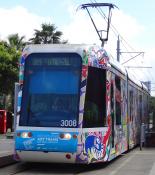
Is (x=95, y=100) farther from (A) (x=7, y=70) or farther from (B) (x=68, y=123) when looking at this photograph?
(A) (x=7, y=70)

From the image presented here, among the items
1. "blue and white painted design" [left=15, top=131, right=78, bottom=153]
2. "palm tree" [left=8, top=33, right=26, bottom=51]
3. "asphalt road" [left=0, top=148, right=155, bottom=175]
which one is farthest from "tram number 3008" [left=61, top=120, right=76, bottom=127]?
"palm tree" [left=8, top=33, right=26, bottom=51]

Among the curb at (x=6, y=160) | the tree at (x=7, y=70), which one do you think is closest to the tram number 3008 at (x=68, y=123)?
the curb at (x=6, y=160)

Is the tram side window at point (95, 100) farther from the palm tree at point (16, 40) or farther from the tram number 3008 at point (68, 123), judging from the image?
the palm tree at point (16, 40)

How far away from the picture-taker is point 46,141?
14086 mm

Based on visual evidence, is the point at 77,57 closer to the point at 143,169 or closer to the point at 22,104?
the point at 22,104

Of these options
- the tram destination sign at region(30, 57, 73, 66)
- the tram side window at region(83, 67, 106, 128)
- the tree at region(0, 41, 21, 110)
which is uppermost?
the tree at region(0, 41, 21, 110)

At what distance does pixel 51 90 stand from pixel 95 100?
49.2 inches

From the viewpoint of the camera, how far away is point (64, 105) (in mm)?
14352

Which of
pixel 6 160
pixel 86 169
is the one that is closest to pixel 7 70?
pixel 6 160

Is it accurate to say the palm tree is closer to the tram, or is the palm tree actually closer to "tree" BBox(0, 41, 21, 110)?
"tree" BBox(0, 41, 21, 110)

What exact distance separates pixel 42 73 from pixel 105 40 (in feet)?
54.5

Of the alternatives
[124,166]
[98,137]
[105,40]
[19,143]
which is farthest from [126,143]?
[105,40]

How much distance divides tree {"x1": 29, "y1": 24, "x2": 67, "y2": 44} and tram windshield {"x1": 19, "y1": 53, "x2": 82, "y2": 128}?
43984 millimetres

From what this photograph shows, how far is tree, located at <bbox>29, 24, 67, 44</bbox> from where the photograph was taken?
192ft
